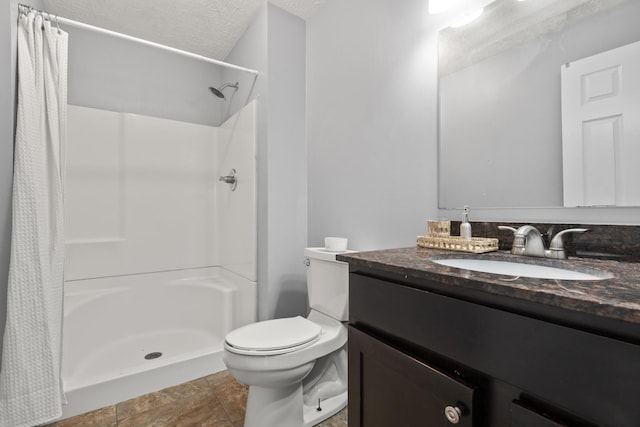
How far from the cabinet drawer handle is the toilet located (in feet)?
2.54

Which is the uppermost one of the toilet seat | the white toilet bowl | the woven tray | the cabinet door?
the woven tray

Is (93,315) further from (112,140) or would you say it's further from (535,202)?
(535,202)

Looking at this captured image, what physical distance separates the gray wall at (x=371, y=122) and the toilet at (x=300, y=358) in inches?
11.6

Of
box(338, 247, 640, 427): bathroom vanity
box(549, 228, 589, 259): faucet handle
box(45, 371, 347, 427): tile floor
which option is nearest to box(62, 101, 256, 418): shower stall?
box(45, 371, 347, 427): tile floor

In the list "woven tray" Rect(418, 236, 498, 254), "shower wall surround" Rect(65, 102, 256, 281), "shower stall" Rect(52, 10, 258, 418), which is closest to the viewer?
"woven tray" Rect(418, 236, 498, 254)

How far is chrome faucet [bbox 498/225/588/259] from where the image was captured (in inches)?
33.9

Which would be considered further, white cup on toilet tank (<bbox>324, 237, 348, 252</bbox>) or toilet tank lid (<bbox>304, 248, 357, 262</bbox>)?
white cup on toilet tank (<bbox>324, 237, 348, 252</bbox>)

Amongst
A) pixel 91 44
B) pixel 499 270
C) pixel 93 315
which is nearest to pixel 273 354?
pixel 499 270

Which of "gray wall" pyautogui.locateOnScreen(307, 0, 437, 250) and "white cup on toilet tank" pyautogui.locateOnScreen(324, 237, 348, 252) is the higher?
"gray wall" pyautogui.locateOnScreen(307, 0, 437, 250)

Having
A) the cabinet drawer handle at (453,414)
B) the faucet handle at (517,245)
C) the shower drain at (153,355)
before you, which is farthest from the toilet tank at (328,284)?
the shower drain at (153,355)

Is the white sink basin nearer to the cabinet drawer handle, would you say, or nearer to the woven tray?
the woven tray

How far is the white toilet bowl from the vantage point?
4.00 feet

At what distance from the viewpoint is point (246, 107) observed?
85.1 inches

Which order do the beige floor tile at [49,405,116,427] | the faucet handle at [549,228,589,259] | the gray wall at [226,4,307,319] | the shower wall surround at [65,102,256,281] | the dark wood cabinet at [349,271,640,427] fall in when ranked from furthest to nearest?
1. the shower wall surround at [65,102,256,281]
2. the gray wall at [226,4,307,319]
3. the beige floor tile at [49,405,116,427]
4. the faucet handle at [549,228,589,259]
5. the dark wood cabinet at [349,271,640,427]
